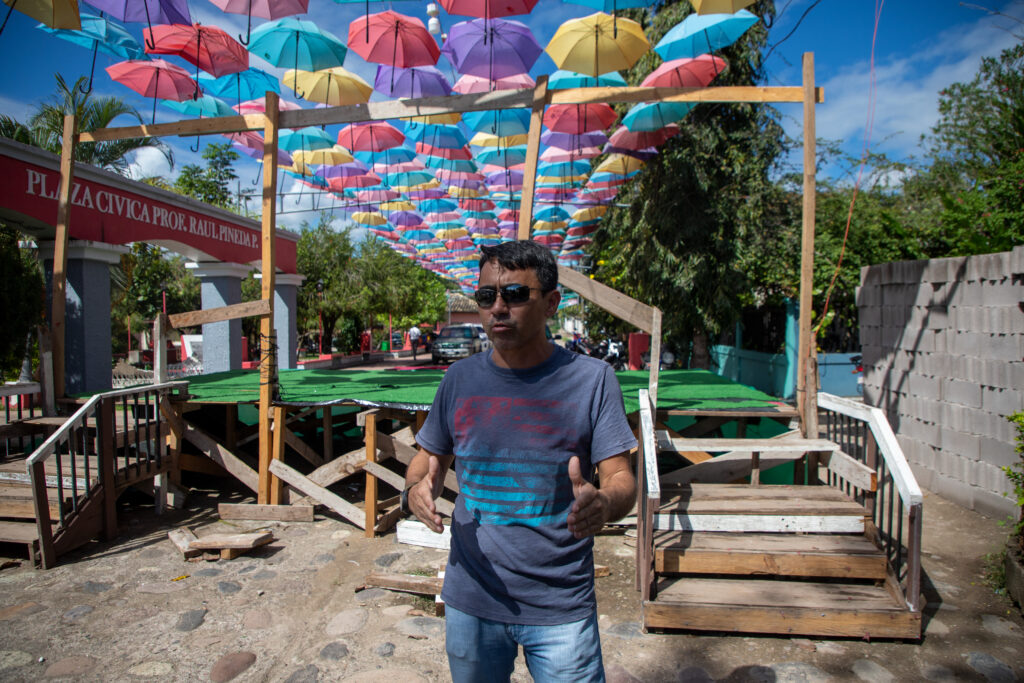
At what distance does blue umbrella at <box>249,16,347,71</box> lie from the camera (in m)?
6.99

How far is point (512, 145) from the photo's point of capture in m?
11.2

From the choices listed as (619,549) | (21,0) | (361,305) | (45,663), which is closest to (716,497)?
(619,549)

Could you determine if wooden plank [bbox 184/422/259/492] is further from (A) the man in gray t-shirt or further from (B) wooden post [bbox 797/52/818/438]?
(B) wooden post [bbox 797/52/818/438]

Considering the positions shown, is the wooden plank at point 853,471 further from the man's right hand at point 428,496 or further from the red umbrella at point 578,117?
the red umbrella at point 578,117

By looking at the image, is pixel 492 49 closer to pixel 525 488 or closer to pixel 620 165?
pixel 620 165

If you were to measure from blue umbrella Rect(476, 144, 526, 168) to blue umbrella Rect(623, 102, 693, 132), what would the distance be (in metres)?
3.25

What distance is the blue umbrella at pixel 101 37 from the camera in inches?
241

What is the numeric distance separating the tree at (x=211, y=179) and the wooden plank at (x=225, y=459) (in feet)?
58.9

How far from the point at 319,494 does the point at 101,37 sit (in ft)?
18.1

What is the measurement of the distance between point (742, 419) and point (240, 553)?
5067 mm

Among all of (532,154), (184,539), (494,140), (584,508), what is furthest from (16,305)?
(584,508)

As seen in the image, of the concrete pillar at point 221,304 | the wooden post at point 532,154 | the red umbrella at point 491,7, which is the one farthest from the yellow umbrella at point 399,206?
the wooden post at point 532,154

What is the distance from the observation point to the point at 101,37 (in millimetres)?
6316

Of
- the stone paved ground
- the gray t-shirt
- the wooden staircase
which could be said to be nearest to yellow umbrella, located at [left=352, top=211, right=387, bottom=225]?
the stone paved ground
